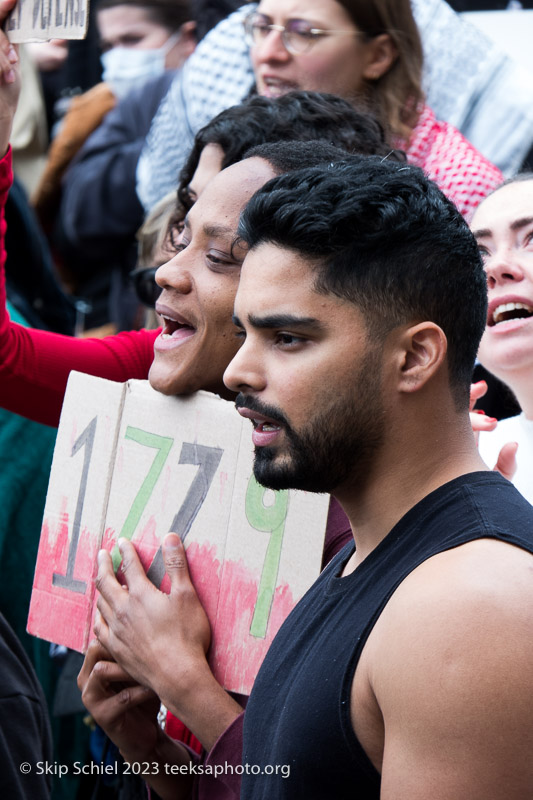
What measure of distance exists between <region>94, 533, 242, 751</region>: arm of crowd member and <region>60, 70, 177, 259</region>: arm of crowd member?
2793 millimetres

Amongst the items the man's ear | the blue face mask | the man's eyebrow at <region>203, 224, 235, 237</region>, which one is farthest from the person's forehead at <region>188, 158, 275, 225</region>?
the blue face mask

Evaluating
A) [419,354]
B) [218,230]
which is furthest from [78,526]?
[419,354]

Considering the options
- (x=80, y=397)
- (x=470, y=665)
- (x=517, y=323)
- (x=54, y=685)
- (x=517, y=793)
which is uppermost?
(x=470, y=665)

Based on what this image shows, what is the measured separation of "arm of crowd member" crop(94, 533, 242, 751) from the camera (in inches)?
71.2

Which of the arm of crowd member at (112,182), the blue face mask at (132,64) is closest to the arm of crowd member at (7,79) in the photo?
the arm of crowd member at (112,182)

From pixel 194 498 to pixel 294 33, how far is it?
1.84m

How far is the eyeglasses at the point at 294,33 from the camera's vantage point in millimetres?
3201

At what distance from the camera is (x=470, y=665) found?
114 centimetres

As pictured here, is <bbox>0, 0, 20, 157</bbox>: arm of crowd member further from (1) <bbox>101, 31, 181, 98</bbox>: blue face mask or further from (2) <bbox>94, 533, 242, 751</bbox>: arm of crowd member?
(1) <bbox>101, 31, 181, 98</bbox>: blue face mask

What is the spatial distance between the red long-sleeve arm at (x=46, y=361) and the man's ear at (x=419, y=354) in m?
1.20

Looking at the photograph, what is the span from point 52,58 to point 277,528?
4.72m

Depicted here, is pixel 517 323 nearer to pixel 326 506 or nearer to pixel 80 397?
pixel 326 506

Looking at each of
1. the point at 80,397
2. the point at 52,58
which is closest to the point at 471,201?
the point at 80,397

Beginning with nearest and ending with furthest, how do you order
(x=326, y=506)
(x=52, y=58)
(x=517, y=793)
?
1. (x=517, y=793)
2. (x=326, y=506)
3. (x=52, y=58)
